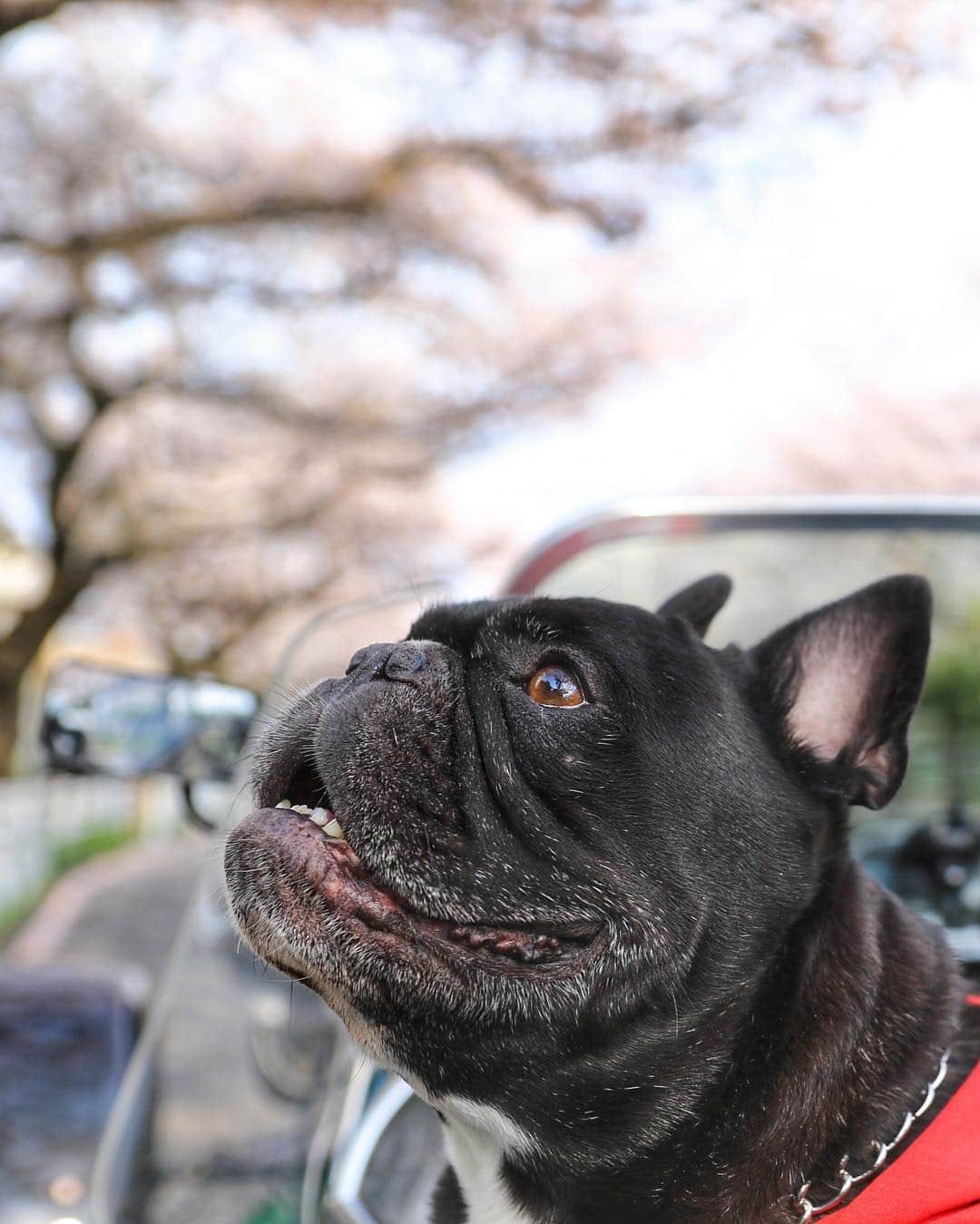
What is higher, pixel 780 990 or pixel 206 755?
pixel 780 990

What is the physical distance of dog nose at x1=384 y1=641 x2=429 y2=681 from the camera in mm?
1605

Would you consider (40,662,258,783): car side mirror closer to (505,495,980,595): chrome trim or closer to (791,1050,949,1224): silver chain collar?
(505,495,980,595): chrome trim

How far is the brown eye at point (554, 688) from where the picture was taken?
1627 mm

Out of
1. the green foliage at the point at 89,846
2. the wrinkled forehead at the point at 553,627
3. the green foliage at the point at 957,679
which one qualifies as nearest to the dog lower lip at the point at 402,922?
the wrinkled forehead at the point at 553,627

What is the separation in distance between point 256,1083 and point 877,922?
1897mm

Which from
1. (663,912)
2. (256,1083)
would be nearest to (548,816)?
(663,912)

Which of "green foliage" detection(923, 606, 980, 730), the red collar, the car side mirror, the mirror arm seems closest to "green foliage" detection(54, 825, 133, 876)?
the car side mirror

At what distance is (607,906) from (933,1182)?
506mm

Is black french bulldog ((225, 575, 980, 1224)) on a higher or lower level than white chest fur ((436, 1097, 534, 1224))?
higher

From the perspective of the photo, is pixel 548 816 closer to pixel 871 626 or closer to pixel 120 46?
pixel 871 626

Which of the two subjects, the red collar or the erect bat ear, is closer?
the red collar

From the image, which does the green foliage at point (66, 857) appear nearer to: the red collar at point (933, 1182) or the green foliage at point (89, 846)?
the green foliage at point (89, 846)

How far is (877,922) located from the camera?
178 centimetres

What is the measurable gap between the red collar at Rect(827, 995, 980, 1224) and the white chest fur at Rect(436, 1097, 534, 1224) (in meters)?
0.45
